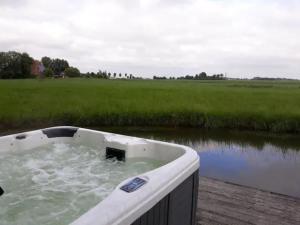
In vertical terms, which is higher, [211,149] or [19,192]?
[19,192]

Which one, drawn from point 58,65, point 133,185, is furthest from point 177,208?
point 58,65

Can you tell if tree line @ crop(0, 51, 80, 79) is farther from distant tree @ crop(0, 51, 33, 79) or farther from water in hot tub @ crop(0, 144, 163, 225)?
water in hot tub @ crop(0, 144, 163, 225)

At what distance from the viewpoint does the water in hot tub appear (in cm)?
182

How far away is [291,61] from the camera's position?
43.8 feet

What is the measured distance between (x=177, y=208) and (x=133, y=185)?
393 mm

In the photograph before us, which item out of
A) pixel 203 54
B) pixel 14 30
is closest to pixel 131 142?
pixel 14 30

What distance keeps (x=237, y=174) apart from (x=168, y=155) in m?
1.86

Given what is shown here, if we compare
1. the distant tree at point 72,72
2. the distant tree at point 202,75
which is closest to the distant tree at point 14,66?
the distant tree at point 72,72

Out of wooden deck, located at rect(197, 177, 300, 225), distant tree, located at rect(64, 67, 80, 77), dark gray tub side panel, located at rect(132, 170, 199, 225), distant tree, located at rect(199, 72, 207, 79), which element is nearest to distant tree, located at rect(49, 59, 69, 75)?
distant tree, located at rect(64, 67, 80, 77)

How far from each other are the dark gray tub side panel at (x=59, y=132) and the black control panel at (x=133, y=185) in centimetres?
172

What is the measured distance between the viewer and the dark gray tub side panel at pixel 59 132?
308cm

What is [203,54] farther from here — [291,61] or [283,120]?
[283,120]

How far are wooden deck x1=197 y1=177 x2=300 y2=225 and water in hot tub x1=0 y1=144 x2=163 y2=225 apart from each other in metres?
0.62

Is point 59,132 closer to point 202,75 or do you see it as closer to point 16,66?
point 16,66
